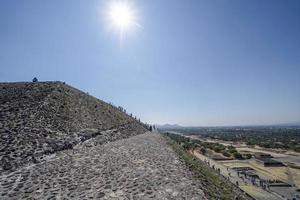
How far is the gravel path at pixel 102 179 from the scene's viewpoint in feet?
29.3

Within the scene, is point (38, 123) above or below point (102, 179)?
above

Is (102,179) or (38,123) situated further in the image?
(38,123)

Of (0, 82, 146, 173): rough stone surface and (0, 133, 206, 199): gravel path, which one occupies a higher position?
(0, 82, 146, 173): rough stone surface

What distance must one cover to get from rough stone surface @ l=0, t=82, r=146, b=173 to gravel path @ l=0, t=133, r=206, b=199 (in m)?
1.62

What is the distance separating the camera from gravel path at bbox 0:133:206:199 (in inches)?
352

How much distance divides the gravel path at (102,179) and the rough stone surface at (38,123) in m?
1.62

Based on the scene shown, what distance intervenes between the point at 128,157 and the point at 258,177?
37224mm

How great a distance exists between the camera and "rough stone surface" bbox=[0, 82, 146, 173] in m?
14.7

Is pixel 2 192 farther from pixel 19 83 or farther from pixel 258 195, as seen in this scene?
pixel 258 195

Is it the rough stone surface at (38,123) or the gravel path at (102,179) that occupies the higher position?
the rough stone surface at (38,123)

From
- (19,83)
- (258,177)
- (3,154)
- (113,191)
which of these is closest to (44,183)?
(113,191)

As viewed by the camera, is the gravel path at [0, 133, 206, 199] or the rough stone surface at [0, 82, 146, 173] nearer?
the gravel path at [0, 133, 206, 199]

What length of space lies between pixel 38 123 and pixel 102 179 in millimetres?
11229

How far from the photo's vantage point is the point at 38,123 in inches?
782
